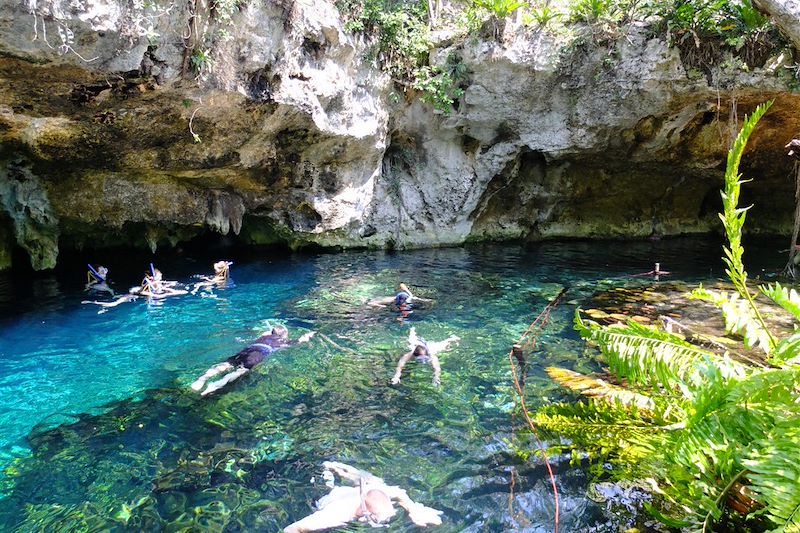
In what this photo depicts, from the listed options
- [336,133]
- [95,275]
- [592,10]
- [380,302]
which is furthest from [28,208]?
[592,10]

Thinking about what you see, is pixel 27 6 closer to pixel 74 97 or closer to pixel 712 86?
pixel 74 97

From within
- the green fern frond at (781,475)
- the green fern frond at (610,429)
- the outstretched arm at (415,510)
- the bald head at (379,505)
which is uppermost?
the green fern frond at (781,475)

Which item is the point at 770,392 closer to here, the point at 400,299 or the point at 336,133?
the point at 400,299

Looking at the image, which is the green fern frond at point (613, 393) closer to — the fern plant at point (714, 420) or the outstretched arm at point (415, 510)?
the fern plant at point (714, 420)

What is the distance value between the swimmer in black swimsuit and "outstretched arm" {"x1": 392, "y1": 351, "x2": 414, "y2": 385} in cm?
204

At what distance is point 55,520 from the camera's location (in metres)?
4.10

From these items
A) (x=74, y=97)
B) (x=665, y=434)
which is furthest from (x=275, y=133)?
(x=665, y=434)

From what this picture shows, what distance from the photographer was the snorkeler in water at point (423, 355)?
6887mm

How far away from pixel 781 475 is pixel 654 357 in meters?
1.12

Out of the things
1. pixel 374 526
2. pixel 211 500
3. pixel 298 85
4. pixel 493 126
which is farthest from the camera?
pixel 493 126

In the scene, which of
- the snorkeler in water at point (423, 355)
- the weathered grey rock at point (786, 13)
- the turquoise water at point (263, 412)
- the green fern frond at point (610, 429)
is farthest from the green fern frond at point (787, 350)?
the weathered grey rock at point (786, 13)

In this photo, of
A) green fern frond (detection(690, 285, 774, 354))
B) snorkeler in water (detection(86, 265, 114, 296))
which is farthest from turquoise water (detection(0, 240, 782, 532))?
green fern frond (detection(690, 285, 774, 354))

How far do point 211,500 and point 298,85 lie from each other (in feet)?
32.3

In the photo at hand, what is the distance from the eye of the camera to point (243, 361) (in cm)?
703
